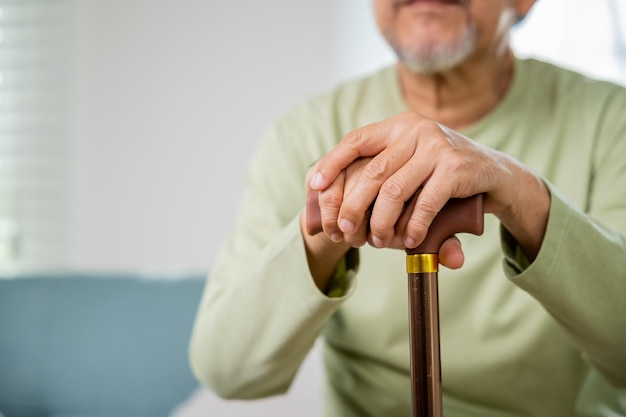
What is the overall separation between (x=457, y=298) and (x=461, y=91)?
296 mm

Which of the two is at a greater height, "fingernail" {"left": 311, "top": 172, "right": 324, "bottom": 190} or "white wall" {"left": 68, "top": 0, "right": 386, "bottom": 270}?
"fingernail" {"left": 311, "top": 172, "right": 324, "bottom": 190}

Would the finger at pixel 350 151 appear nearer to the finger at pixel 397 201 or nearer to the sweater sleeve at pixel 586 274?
the finger at pixel 397 201

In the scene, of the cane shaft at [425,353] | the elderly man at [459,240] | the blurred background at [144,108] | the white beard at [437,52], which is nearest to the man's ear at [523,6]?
the elderly man at [459,240]

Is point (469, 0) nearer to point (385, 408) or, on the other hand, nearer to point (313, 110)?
point (313, 110)

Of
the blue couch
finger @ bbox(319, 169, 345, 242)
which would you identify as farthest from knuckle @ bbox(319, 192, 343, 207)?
the blue couch

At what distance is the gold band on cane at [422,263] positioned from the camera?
604 millimetres

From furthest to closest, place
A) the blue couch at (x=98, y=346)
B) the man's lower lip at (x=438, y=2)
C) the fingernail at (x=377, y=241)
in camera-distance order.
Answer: the blue couch at (x=98, y=346), the man's lower lip at (x=438, y=2), the fingernail at (x=377, y=241)

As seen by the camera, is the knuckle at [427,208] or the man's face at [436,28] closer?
the knuckle at [427,208]

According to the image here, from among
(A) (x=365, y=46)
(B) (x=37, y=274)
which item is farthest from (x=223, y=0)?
(B) (x=37, y=274)

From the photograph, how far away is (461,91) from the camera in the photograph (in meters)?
1.16

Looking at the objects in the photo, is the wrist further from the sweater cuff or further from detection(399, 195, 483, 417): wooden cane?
detection(399, 195, 483, 417): wooden cane

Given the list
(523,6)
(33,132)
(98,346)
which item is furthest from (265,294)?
(33,132)

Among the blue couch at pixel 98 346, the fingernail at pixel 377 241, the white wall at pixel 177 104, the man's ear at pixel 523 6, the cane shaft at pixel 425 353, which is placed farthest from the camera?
the white wall at pixel 177 104

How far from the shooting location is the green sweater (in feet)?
2.88
